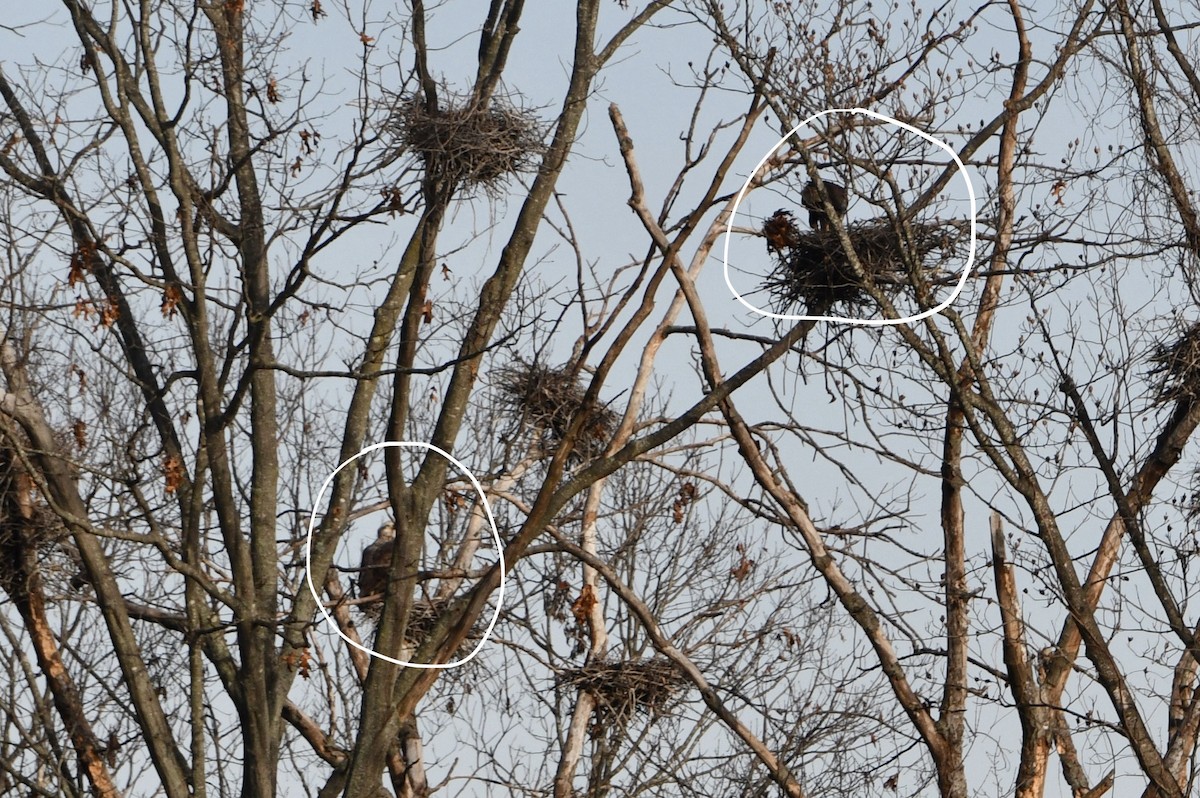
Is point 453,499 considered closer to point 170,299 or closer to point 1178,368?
point 170,299

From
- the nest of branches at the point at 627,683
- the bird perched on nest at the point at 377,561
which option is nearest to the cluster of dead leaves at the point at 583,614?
the nest of branches at the point at 627,683

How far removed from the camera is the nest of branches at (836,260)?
27.4ft

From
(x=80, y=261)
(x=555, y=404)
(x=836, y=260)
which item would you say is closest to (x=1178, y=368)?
(x=836, y=260)

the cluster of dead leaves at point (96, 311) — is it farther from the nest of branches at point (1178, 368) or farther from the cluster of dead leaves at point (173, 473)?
the nest of branches at point (1178, 368)

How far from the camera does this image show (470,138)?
8352mm

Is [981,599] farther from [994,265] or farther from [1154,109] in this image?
[1154,109]

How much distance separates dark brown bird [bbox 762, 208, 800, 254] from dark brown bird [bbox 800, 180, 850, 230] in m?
0.13

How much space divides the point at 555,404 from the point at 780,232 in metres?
1.95

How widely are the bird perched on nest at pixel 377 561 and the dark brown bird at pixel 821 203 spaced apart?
126 inches

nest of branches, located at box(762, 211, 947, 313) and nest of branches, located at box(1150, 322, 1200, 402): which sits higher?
nest of branches, located at box(762, 211, 947, 313)

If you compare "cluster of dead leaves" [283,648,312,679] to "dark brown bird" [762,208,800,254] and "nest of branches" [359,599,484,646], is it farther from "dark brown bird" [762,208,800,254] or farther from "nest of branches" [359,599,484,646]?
"dark brown bird" [762,208,800,254]

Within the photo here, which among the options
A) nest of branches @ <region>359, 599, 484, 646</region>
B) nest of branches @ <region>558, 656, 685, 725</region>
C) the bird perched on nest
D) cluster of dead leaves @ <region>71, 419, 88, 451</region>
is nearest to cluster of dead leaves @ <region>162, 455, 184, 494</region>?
cluster of dead leaves @ <region>71, 419, 88, 451</region>

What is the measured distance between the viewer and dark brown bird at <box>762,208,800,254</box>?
27.8ft

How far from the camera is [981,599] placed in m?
8.83
